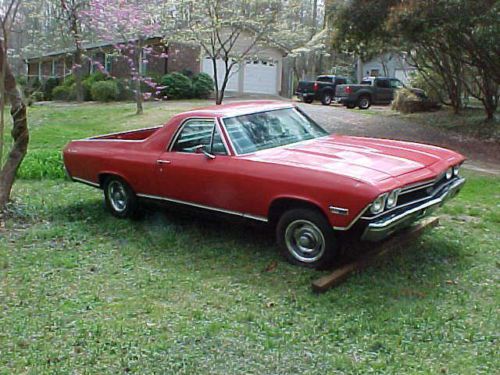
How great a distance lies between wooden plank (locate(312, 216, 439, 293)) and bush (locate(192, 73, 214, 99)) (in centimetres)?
2300

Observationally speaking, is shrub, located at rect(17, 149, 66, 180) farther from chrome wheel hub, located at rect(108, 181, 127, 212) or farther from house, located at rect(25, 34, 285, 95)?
house, located at rect(25, 34, 285, 95)

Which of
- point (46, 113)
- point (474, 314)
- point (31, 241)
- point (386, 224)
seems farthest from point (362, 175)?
point (46, 113)

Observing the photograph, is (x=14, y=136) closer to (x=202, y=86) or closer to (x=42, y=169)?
(x=42, y=169)

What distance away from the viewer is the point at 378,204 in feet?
16.3

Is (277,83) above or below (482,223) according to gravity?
above

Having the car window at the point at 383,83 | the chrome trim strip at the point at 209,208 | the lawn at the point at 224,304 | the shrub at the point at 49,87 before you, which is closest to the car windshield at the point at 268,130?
the chrome trim strip at the point at 209,208

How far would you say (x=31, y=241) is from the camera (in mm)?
6570

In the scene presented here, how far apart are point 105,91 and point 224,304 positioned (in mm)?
25445

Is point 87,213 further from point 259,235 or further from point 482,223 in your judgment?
point 482,223

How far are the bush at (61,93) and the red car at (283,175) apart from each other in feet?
84.3

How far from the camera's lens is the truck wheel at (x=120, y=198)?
7.13 meters

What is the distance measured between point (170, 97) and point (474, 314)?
81.3 ft

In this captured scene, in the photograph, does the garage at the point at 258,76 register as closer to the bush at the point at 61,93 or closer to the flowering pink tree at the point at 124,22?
the bush at the point at 61,93

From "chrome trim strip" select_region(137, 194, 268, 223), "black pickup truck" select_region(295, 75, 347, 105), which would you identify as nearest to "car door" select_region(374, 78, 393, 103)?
"black pickup truck" select_region(295, 75, 347, 105)
